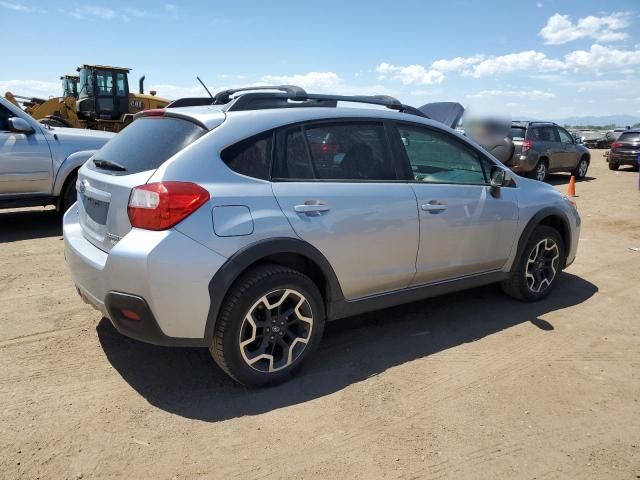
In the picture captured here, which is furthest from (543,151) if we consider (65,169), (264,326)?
(264,326)

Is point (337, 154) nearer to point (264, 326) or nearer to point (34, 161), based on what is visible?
point (264, 326)

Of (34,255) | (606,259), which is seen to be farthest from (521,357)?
(34,255)

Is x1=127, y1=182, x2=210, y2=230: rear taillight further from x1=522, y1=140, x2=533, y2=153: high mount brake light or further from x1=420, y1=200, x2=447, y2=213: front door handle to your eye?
x1=522, y1=140, x2=533, y2=153: high mount brake light

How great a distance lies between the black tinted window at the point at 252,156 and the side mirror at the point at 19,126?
4907 mm

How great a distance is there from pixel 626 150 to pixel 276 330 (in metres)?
19.3

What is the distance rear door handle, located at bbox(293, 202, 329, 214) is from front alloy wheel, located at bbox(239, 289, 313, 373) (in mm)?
488

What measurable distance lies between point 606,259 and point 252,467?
566cm

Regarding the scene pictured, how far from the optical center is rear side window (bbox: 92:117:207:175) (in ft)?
10.0

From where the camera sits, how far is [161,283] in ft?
9.05

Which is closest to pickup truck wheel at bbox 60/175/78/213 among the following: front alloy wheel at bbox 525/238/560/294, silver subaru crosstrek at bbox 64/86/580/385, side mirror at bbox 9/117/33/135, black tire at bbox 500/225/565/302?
side mirror at bbox 9/117/33/135

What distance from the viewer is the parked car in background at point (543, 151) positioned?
1391 centimetres

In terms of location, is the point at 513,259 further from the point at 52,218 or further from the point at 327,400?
the point at 52,218

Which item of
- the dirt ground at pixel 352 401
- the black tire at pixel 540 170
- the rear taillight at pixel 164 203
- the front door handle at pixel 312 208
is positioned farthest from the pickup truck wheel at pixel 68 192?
the black tire at pixel 540 170

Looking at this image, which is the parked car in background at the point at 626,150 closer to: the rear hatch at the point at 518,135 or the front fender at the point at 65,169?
the rear hatch at the point at 518,135
